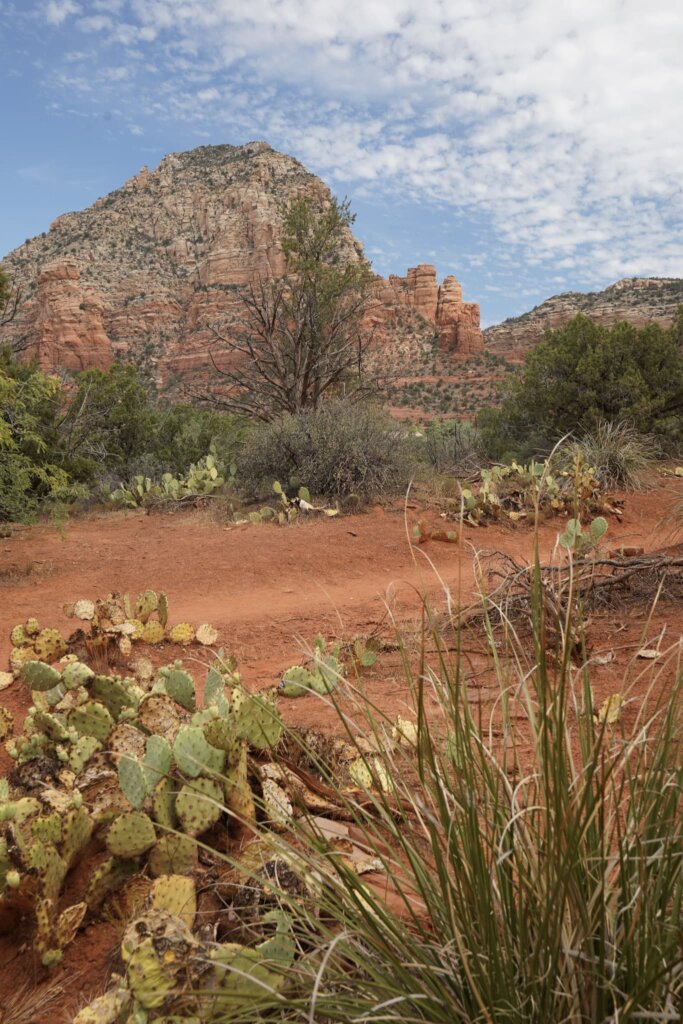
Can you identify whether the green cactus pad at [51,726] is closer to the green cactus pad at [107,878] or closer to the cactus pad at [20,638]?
the green cactus pad at [107,878]

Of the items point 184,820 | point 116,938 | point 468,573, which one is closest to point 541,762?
point 184,820

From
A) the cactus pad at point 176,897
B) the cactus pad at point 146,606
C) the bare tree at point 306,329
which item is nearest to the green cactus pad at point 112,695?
the cactus pad at point 176,897

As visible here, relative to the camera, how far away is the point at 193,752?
2.17 metres

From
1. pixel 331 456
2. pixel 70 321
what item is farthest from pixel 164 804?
pixel 70 321

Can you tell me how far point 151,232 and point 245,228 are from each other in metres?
10.0

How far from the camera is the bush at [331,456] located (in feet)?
34.5

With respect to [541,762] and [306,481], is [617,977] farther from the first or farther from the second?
[306,481]

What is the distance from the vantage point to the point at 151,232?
71.1 meters

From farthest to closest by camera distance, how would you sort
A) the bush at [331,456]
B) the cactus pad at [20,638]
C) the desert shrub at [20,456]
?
the bush at [331,456] → the desert shrub at [20,456] → the cactus pad at [20,638]

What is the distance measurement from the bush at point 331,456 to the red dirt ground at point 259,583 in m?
1.04

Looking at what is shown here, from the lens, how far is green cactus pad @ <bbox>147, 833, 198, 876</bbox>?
6.78ft

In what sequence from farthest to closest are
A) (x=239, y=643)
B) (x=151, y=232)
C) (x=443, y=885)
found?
(x=151, y=232) < (x=239, y=643) < (x=443, y=885)

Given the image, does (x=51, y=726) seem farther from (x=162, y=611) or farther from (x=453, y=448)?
(x=453, y=448)

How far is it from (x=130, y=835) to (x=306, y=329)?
14.1 metres
